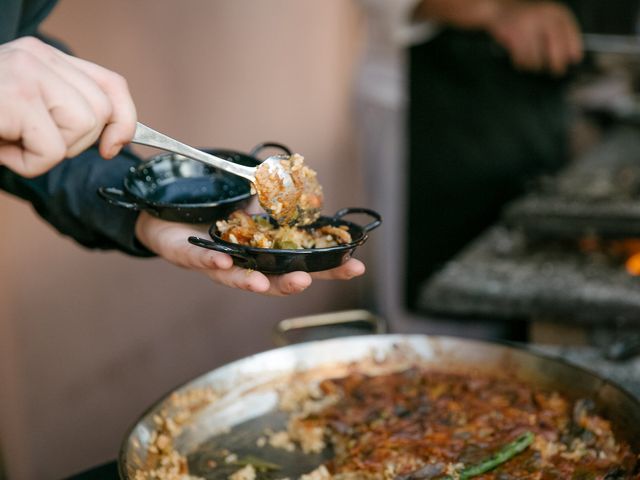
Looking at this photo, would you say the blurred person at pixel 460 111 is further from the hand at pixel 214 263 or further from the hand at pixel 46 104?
the hand at pixel 46 104

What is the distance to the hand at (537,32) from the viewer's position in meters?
3.44

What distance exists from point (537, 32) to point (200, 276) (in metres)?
1.99

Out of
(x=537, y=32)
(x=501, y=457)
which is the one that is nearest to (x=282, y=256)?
(x=501, y=457)

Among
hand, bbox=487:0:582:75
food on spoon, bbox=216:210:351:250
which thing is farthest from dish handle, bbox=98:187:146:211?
hand, bbox=487:0:582:75

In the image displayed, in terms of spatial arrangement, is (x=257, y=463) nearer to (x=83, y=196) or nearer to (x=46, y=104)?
(x=83, y=196)

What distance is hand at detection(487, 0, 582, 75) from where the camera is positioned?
11.3 feet

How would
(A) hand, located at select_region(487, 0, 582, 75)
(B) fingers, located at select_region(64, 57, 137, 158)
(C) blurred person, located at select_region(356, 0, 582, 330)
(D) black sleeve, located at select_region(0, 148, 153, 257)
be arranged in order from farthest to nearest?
(C) blurred person, located at select_region(356, 0, 582, 330)
(A) hand, located at select_region(487, 0, 582, 75)
(D) black sleeve, located at select_region(0, 148, 153, 257)
(B) fingers, located at select_region(64, 57, 137, 158)

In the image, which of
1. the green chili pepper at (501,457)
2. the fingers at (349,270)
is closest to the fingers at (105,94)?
the fingers at (349,270)

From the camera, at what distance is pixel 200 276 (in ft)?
12.8

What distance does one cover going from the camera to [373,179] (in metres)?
4.58

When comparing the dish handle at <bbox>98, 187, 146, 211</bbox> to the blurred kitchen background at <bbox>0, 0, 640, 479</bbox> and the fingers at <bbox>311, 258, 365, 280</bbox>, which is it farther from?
the blurred kitchen background at <bbox>0, 0, 640, 479</bbox>

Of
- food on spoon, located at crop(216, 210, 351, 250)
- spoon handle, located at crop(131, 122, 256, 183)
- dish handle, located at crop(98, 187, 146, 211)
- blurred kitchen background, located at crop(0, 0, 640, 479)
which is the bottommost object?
blurred kitchen background, located at crop(0, 0, 640, 479)

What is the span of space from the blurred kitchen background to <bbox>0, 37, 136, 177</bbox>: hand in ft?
5.38

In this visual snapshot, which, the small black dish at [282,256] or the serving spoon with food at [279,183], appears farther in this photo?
the serving spoon with food at [279,183]
